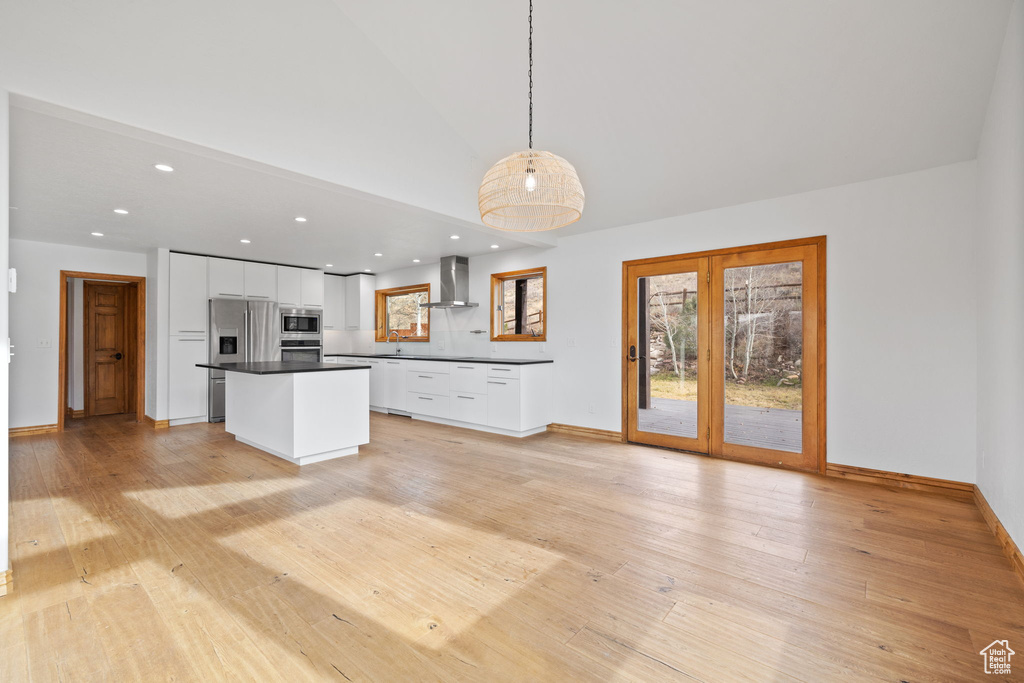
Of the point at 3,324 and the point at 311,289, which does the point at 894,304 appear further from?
the point at 311,289

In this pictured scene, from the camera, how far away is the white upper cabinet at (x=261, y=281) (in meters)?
6.45

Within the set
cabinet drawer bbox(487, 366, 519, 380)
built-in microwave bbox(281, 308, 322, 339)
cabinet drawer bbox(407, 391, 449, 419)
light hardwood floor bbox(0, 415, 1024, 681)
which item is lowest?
light hardwood floor bbox(0, 415, 1024, 681)

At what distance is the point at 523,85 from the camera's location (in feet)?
11.6

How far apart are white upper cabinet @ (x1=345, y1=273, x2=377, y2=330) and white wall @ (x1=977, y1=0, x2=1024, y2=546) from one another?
23.9ft

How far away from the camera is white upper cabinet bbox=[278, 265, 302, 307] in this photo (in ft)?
22.4


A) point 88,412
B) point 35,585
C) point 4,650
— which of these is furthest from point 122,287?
point 4,650

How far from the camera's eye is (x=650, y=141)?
3758 millimetres

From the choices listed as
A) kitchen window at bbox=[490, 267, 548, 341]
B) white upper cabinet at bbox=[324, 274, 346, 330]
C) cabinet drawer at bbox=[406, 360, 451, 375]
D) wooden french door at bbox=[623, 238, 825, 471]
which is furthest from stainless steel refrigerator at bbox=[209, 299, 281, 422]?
wooden french door at bbox=[623, 238, 825, 471]

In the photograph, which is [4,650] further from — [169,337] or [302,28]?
[169,337]

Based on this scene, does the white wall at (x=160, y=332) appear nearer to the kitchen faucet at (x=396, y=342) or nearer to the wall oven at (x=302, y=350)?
the wall oven at (x=302, y=350)

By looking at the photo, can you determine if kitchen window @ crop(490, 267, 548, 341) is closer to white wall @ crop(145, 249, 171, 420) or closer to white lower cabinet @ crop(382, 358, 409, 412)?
white lower cabinet @ crop(382, 358, 409, 412)

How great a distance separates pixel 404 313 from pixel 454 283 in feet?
5.50

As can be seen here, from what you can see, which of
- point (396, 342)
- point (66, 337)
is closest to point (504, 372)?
point (396, 342)

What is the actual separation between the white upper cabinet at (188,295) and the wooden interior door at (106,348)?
2.03 m
